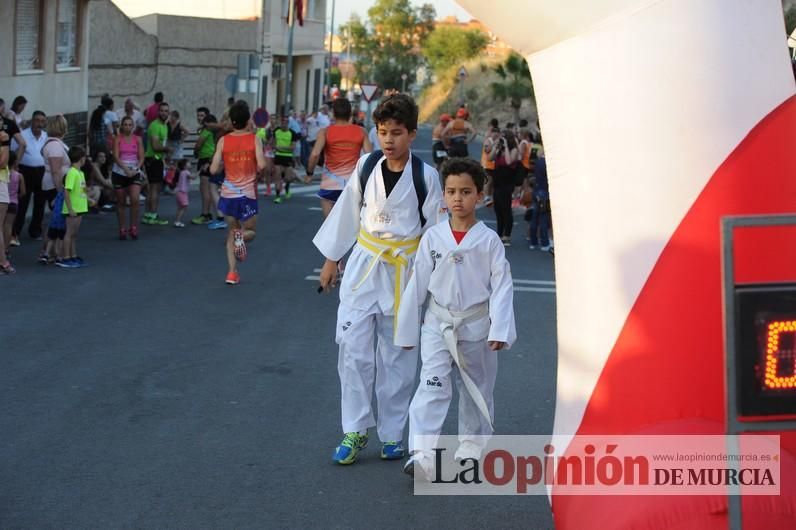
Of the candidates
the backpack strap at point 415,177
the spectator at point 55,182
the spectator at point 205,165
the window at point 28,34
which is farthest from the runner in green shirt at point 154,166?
the backpack strap at point 415,177

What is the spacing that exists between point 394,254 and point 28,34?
17.0 metres

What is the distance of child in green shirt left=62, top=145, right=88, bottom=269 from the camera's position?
549 inches

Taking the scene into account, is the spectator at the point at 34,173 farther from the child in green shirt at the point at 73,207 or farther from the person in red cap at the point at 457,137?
the person in red cap at the point at 457,137

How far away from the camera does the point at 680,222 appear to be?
172 inches

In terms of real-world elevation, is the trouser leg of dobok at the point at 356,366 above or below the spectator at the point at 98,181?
below

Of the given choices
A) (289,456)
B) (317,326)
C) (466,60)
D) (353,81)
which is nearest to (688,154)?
(289,456)

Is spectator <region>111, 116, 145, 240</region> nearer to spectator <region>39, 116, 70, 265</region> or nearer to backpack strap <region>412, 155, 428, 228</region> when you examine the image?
spectator <region>39, 116, 70, 265</region>

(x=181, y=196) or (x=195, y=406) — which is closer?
(x=195, y=406)

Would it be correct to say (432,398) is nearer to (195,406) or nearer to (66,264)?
(195,406)

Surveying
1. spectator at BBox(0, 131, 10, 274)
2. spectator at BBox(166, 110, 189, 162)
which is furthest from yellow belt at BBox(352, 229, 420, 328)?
spectator at BBox(166, 110, 189, 162)

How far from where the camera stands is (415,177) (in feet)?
22.6

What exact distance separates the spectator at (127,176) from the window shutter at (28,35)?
5356mm

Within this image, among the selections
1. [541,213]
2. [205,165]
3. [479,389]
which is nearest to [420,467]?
[479,389]

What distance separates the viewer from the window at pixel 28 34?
21422mm
